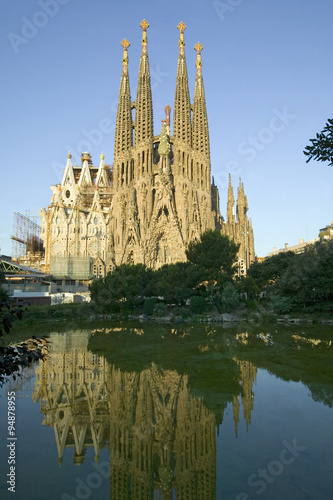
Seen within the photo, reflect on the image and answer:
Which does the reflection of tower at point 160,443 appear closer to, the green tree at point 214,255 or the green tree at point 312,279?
the green tree at point 312,279

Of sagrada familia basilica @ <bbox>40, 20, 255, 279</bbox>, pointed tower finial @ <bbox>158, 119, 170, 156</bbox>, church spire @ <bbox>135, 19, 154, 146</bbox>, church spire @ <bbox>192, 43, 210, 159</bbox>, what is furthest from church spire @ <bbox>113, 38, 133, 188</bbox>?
church spire @ <bbox>192, 43, 210, 159</bbox>

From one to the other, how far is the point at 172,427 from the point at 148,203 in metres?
34.7

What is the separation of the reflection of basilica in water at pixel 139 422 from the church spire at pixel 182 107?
34.8m

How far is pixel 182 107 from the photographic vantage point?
41.9 metres

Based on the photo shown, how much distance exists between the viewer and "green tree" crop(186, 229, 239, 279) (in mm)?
27031

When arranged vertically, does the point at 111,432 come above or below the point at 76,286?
below

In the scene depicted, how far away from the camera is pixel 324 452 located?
518cm

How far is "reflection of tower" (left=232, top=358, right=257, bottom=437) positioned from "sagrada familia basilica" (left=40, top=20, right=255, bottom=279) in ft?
90.5

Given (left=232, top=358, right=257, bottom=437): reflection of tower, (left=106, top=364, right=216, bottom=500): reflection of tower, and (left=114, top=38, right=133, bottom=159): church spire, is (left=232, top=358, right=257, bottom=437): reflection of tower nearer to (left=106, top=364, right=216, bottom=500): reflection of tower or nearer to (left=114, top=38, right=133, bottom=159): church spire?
(left=106, top=364, right=216, bottom=500): reflection of tower

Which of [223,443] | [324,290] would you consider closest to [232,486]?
[223,443]

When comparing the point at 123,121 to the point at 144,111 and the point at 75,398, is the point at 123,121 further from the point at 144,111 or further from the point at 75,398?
the point at 75,398

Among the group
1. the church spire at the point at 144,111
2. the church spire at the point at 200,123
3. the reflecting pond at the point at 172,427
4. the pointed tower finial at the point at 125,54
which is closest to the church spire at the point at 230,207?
the church spire at the point at 200,123

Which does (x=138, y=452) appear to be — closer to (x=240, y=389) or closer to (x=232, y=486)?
(x=232, y=486)

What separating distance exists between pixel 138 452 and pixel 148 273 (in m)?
21.9
